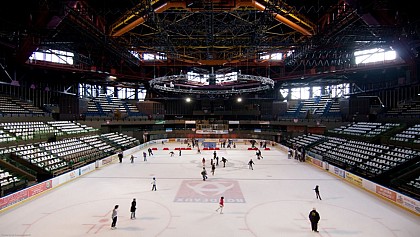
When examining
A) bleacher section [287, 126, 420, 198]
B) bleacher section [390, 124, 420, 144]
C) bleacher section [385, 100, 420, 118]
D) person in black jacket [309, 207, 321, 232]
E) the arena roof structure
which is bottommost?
person in black jacket [309, 207, 321, 232]

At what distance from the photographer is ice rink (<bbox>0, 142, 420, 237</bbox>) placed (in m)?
10.8

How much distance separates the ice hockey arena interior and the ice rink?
1.85 m

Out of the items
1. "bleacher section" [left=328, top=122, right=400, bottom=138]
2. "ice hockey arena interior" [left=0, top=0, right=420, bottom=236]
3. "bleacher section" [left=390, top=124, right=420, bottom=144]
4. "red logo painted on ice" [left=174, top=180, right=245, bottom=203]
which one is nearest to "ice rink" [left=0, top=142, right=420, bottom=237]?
"red logo painted on ice" [left=174, top=180, right=245, bottom=203]

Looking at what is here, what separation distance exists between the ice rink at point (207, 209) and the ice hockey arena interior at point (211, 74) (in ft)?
6.06

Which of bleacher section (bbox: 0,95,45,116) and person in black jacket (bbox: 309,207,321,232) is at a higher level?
bleacher section (bbox: 0,95,45,116)

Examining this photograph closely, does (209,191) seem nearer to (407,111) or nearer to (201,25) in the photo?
(201,25)

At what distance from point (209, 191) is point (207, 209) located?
11.4ft

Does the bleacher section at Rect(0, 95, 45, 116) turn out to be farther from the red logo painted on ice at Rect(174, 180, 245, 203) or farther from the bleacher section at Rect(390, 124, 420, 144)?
the bleacher section at Rect(390, 124, 420, 144)

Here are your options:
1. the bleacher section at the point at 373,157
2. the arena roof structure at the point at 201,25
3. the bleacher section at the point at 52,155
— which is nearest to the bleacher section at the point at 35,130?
the bleacher section at the point at 52,155

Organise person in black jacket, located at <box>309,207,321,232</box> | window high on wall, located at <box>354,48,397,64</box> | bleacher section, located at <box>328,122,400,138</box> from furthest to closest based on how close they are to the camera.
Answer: window high on wall, located at <box>354,48,397,64</box> < bleacher section, located at <box>328,122,400,138</box> < person in black jacket, located at <box>309,207,321,232</box>

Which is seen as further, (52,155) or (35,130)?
(35,130)

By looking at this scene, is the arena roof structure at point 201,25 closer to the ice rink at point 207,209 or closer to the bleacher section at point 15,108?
the bleacher section at point 15,108

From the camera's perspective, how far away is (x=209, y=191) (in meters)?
16.9

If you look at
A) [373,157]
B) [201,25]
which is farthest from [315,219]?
[201,25]
